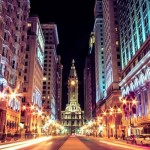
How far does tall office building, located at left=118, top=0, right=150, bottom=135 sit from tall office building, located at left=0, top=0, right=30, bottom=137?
112ft

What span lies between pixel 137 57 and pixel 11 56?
38.4 m

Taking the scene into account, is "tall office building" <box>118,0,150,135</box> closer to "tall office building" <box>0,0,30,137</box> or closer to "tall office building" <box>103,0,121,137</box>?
"tall office building" <box>103,0,121,137</box>

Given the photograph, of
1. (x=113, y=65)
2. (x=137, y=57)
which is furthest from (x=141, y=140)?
(x=113, y=65)

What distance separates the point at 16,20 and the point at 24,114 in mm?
43594

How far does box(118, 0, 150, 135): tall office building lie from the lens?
66.2 meters

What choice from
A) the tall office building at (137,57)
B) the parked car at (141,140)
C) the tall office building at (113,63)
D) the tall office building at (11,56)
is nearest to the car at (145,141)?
the parked car at (141,140)

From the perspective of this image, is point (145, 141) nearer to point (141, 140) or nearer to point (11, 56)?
point (141, 140)

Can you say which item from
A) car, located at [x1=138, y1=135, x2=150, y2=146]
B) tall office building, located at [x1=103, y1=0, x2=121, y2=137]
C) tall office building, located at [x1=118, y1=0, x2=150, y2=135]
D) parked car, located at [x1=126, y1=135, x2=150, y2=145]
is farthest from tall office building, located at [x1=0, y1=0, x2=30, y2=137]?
tall office building, located at [x1=103, y1=0, x2=121, y2=137]

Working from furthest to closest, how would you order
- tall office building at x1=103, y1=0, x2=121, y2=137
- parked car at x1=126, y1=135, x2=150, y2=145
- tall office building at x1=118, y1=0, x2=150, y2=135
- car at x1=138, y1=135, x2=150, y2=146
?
tall office building at x1=103, y1=0, x2=121, y2=137 < tall office building at x1=118, y1=0, x2=150, y2=135 < parked car at x1=126, y1=135, x2=150, y2=145 < car at x1=138, y1=135, x2=150, y2=146

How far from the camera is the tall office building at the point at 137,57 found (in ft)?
217

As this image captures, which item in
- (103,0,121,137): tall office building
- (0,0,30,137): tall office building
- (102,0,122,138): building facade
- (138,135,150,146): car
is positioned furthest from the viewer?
(103,0,121,137): tall office building

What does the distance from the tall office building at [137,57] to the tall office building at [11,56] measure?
34079mm

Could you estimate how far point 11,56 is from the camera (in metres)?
74.6

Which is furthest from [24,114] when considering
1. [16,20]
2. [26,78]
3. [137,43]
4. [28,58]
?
[137,43]
